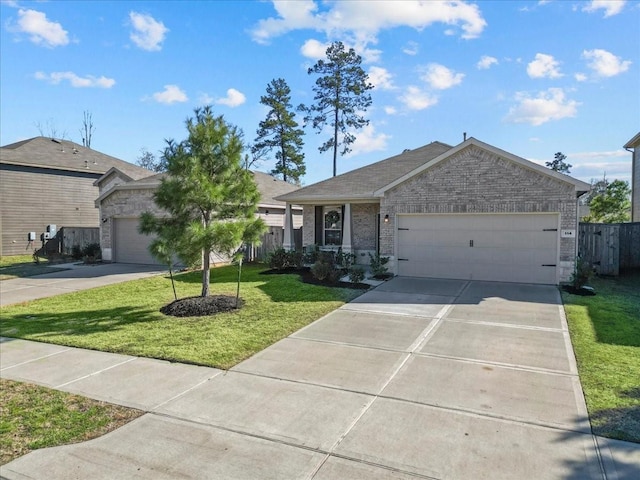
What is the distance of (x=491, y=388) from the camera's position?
513 cm

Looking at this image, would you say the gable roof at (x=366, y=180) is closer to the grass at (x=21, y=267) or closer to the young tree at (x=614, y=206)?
the grass at (x=21, y=267)

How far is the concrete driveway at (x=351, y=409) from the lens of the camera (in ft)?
11.7

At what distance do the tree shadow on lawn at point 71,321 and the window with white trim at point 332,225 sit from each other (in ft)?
28.5

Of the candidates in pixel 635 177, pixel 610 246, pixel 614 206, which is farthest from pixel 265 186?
pixel 614 206

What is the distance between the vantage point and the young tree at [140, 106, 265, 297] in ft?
30.2

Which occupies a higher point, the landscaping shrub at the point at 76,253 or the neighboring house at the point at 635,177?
the neighboring house at the point at 635,177

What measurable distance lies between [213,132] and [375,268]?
21.7 ft

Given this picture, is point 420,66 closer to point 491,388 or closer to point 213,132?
point 213,132

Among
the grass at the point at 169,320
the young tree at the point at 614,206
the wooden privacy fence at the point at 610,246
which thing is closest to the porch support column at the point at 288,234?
the grass at the point at 169,320

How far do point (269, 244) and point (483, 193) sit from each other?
9.63m

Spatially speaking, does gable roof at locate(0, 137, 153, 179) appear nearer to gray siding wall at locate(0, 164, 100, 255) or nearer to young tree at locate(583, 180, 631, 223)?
gray siding wall at locate(0, 164, 100, 255)

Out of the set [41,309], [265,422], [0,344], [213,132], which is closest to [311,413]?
[265,422]

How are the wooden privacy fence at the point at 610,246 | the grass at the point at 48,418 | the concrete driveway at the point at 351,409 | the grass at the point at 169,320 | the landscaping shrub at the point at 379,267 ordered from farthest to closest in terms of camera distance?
the wooden privacy fence at the point at 610,246 → the landscaping shrub at the point at 379,267 → the grass at the point at 169,320 → the grass at the point at 48,418 → the concrete driveway at the point at 351,409

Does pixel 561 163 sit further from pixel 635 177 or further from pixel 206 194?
pixel 206 194
